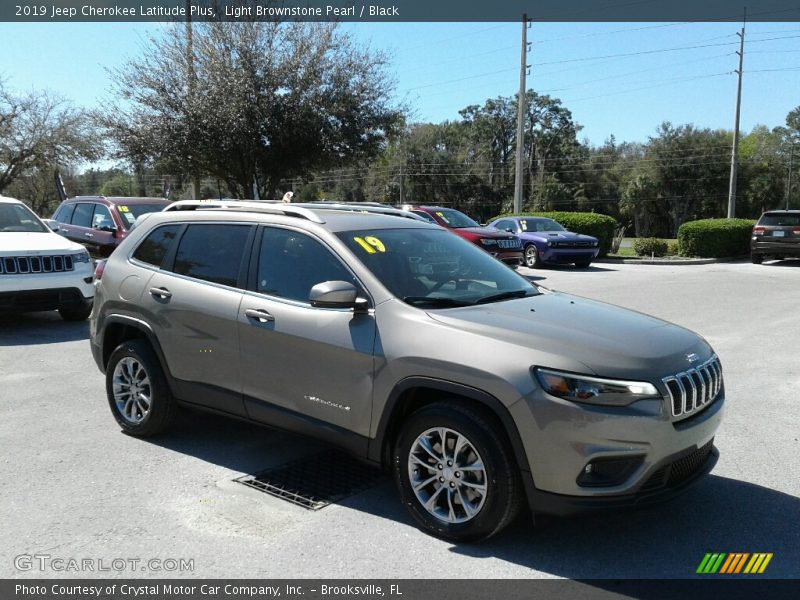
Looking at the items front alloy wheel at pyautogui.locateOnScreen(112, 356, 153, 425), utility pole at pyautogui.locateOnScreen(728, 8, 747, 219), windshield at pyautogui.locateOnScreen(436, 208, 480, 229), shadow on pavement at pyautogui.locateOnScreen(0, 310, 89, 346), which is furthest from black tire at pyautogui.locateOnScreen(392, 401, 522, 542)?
utility pole at pyautogui.locateOnScreen(728, 8, 747, 219)

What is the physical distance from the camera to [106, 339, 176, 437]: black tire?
5.03 meters

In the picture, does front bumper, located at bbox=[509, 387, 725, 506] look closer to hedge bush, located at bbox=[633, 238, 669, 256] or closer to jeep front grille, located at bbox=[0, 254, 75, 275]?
jeep front grille, located at bbox=[0, 254, 75, 275]

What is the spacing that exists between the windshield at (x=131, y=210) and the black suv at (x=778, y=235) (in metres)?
17.3

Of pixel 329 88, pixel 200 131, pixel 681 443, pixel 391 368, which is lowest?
pixel 681 443

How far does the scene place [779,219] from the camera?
68.3 feet

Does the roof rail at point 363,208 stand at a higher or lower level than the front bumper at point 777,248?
higher

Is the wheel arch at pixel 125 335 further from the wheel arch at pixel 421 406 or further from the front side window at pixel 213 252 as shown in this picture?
the wheel arch at pixel 421 406

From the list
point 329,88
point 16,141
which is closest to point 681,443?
point 329,88

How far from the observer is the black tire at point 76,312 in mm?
10094

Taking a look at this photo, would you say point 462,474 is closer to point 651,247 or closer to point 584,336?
point 584,336

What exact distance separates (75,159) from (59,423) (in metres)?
41.2

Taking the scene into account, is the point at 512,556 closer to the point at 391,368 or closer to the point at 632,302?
the point at 391,368

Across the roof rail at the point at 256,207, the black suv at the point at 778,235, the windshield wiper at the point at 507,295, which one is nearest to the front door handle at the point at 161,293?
the roof rail at the point at 256,207

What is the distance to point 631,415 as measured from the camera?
3236 mm
